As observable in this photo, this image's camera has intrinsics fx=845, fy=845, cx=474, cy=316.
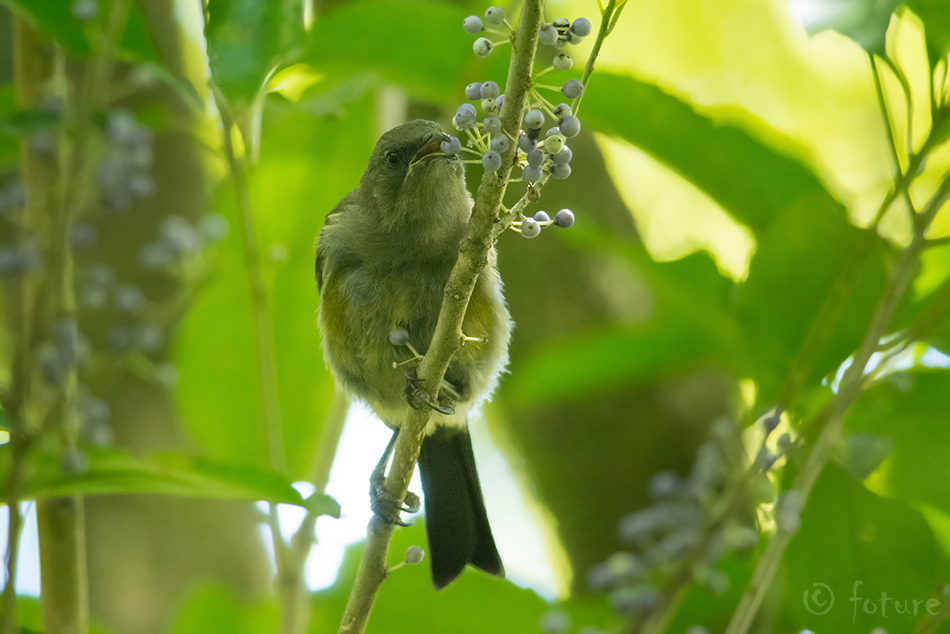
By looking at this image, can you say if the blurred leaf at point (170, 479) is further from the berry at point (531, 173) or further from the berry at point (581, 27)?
the berry at point (581, 27)

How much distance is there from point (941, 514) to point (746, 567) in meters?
0.53

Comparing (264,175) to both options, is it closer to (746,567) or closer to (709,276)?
(709,276)

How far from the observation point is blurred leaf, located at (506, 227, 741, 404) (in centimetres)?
224

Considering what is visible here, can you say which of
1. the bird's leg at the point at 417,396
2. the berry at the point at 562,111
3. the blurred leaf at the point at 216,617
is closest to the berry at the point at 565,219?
the berry at the point at 562,111

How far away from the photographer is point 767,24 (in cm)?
650

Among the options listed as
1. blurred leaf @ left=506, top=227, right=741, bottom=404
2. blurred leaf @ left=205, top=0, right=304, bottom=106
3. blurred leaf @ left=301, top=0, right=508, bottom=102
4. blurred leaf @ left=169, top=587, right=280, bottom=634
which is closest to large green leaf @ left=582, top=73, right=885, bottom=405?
blurred leaf @ left=506, top=227, right=741, bottom=404

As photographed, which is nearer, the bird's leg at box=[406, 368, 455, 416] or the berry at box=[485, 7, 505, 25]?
the berry at box=[485, 7, 505, 25]

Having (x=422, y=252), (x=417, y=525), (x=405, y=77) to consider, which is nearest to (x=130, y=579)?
(x=417, y=525)

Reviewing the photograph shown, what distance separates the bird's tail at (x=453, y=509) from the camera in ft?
7.59

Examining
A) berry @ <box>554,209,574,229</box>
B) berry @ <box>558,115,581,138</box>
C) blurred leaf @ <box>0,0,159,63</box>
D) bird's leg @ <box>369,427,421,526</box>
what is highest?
blurred leaf @ <box>0,0,159,63</box>

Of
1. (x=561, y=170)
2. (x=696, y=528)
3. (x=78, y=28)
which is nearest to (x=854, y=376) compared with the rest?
(x=696, y=528)

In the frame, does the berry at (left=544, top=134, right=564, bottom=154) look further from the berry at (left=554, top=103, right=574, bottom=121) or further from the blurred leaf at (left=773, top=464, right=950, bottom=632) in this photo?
the blurred leaf at (left=773, top=464, right=950, bottom=632)

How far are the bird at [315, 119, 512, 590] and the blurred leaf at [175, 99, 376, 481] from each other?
0.18 meters

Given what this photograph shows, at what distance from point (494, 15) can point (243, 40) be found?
822 mm
